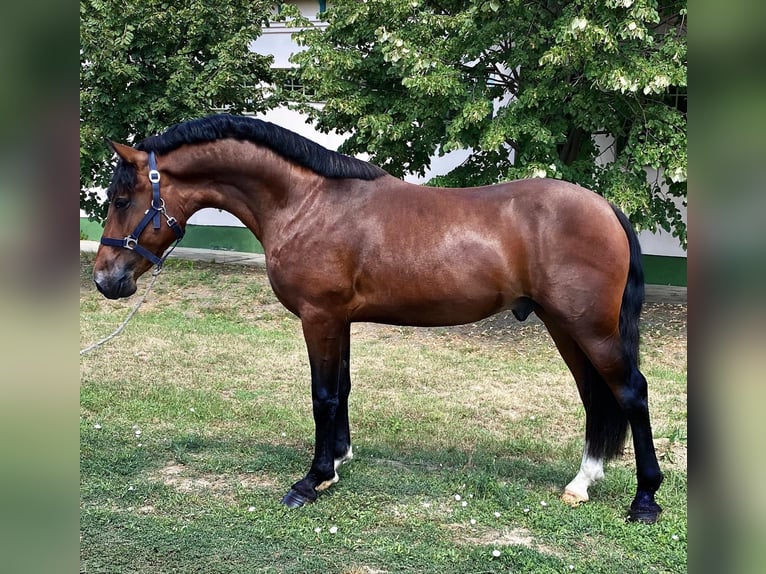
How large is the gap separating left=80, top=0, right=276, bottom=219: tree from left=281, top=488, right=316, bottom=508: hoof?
25.1ft

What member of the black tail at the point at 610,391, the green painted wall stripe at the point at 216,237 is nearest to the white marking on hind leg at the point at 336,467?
the black tail at the point at 610,391

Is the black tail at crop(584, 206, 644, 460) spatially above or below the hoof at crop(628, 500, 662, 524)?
above

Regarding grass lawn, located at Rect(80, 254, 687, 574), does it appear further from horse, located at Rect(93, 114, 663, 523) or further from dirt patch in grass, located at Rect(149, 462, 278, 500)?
horse, located at Rect(93, 114, 663, 523)

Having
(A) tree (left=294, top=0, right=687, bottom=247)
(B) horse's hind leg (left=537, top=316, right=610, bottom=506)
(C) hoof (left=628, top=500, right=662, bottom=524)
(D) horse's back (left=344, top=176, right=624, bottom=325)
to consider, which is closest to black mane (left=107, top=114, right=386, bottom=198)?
(D) horse's back (left=344, top=176, right=624, bottom=325)

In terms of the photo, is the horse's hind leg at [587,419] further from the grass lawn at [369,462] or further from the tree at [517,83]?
the tree at [517,83]

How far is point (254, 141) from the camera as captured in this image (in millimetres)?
3641

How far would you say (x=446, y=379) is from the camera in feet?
21.6

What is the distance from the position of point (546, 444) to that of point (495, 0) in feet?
15.2

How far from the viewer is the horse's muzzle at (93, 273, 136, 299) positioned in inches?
138

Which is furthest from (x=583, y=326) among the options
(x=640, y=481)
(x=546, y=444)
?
(x=546, y=444)

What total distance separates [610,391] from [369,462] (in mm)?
1626

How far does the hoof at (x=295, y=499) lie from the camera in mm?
3590

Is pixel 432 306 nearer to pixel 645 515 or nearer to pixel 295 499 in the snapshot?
pixel 295 499
